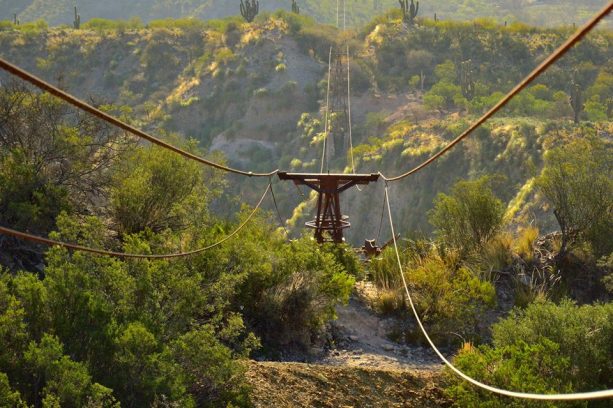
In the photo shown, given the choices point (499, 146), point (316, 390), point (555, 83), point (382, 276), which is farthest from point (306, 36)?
point (316, 390)

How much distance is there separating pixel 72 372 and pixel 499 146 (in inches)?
1639

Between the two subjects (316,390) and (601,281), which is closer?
(316,390)

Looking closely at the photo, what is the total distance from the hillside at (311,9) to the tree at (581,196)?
101 metres

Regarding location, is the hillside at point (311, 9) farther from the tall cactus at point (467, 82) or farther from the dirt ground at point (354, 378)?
the dirt ground at point (354, 378)

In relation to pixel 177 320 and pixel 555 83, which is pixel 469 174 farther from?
pixel 177 320

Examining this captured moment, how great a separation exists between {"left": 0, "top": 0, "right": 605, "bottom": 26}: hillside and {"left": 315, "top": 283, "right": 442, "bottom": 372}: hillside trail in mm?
105522

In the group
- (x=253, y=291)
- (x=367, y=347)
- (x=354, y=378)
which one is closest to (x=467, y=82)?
(x=367, y=347)

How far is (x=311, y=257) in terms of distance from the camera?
564 inches

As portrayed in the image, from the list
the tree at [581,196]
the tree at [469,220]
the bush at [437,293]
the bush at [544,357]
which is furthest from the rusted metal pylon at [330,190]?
the bush at [544,357]

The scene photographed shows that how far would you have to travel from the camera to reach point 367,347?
1432 cm

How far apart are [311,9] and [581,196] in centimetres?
10952

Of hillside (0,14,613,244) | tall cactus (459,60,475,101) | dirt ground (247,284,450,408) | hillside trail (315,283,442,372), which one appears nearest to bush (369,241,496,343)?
hillside trail (315,283,442,372)

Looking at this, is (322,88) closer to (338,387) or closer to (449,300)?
(449,300)

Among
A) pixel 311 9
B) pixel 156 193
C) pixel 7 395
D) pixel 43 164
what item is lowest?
pixel 7 395
